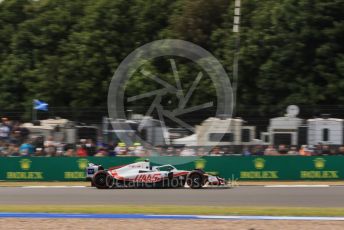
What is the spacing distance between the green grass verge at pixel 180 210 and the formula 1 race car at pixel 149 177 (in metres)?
3.89

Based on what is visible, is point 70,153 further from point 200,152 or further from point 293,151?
point 293,151

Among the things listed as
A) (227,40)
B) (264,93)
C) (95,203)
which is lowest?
(95,203)

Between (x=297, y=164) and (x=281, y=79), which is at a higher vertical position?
(x=281, y=79)

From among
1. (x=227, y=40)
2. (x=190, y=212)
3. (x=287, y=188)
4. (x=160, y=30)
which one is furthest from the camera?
(x=160, y=30)

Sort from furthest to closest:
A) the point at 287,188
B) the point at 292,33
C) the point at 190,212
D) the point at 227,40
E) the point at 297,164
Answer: the point at 227,40 → the point at 292,33 → the point at 297,164 → the point at 287,188 → the point at 190,212

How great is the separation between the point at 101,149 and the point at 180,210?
830cm

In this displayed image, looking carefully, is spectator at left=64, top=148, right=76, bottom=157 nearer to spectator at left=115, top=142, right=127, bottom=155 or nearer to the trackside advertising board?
the trackside advertising board

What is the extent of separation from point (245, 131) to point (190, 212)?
832 centimetres

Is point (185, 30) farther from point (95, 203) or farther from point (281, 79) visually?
point (95, 203)

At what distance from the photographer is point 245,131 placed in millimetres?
19047

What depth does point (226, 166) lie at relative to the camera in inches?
726

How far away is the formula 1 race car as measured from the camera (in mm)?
15930

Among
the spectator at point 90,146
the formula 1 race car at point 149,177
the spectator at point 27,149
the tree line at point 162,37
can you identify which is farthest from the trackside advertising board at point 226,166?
the tree line at point 162,37

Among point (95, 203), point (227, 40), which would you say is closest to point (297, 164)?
point (95, 203)
